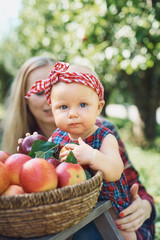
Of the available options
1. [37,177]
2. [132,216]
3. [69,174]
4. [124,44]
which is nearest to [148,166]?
[124,44]

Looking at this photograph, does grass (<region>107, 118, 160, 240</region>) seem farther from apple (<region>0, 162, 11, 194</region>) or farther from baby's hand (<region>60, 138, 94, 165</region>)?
apple (<region>0, 162, 11, 194</region>)

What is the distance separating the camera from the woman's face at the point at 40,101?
2773 millimetres

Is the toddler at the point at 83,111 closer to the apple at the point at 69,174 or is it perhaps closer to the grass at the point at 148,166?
the apple at the point at 69,174

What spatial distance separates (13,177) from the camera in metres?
1.32

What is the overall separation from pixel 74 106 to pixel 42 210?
0.68m

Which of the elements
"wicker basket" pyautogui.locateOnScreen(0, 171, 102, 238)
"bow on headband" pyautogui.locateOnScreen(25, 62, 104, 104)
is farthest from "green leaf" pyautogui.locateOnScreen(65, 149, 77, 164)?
"bow on headband" pyautogui.locateOnScreen(25, 62, 104, 104)

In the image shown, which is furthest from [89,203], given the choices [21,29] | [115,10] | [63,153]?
[21,29]

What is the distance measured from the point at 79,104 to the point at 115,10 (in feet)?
11.9

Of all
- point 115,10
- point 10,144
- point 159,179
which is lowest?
point 159,179

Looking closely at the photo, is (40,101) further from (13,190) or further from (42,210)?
(42,210)

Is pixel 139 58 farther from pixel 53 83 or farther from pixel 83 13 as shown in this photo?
pixel 53 83

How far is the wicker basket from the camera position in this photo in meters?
1.10

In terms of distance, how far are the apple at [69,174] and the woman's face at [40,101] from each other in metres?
1.52

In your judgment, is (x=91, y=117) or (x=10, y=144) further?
(x=10, y=144)
